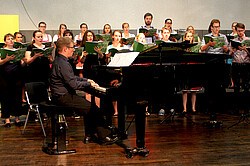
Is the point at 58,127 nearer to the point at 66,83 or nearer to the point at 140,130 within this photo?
the point at 66,83

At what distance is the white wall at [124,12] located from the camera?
8359mm

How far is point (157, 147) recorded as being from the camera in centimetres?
369

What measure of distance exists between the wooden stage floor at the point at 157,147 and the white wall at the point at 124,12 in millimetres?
4244

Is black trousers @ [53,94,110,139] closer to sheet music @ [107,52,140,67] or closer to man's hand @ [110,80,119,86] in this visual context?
man's hand @ [110,80,119,86]

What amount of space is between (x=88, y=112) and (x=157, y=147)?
880 mm

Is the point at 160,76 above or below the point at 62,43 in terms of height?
below

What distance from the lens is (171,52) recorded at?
3701 mm

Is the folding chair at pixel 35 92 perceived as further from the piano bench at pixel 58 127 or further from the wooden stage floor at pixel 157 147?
the piano bench at pixel 58 127

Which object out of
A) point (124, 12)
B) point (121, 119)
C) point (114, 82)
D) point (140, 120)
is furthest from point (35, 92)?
point (124, 12)

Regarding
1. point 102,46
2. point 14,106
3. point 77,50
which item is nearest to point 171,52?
point 102,46

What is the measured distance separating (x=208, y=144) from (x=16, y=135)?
2.49m

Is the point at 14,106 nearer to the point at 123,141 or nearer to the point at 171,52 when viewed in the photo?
the point at 123,141

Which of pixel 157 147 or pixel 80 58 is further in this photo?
pixel 80 58

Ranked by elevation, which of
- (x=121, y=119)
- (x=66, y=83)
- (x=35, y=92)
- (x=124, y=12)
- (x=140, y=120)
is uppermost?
(x=124, y=12)
